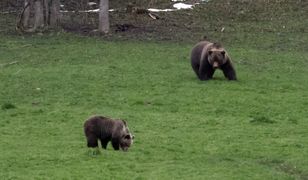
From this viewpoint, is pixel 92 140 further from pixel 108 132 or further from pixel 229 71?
pixel 229 71

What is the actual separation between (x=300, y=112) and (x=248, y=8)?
2273cm

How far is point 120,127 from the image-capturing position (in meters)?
14.1

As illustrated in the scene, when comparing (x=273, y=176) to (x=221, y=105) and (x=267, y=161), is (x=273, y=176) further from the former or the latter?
(x=221, y=105)

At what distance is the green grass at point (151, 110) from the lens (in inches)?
511

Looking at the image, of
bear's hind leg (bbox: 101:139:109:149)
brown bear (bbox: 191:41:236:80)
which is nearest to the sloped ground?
brown bear (bbox: 191:41:236:80)

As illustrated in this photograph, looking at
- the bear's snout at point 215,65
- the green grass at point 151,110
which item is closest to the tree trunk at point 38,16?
the green grass at point 151,110

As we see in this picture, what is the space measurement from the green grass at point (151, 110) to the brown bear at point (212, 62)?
33 cm

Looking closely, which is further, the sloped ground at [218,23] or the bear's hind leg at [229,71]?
the sloped ground at [218,23]

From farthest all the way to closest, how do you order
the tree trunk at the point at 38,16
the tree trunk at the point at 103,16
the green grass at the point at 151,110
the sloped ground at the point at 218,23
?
the tree trunk at the point at 38,16 < the tree trunk at the point at 103,16 < the sloped ground at the point at 218,23 < the green grass at the point at 151,110

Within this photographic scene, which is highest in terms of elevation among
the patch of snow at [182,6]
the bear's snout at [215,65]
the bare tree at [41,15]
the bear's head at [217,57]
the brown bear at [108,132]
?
the brown bear at [108,132]

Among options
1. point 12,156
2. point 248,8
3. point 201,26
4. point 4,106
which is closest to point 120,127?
point 12,156

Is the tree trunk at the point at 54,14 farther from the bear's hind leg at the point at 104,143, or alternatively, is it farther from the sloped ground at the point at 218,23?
the bear's hind leg at the point at 104,143

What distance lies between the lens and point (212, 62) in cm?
2247

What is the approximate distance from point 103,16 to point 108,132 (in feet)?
62.1
